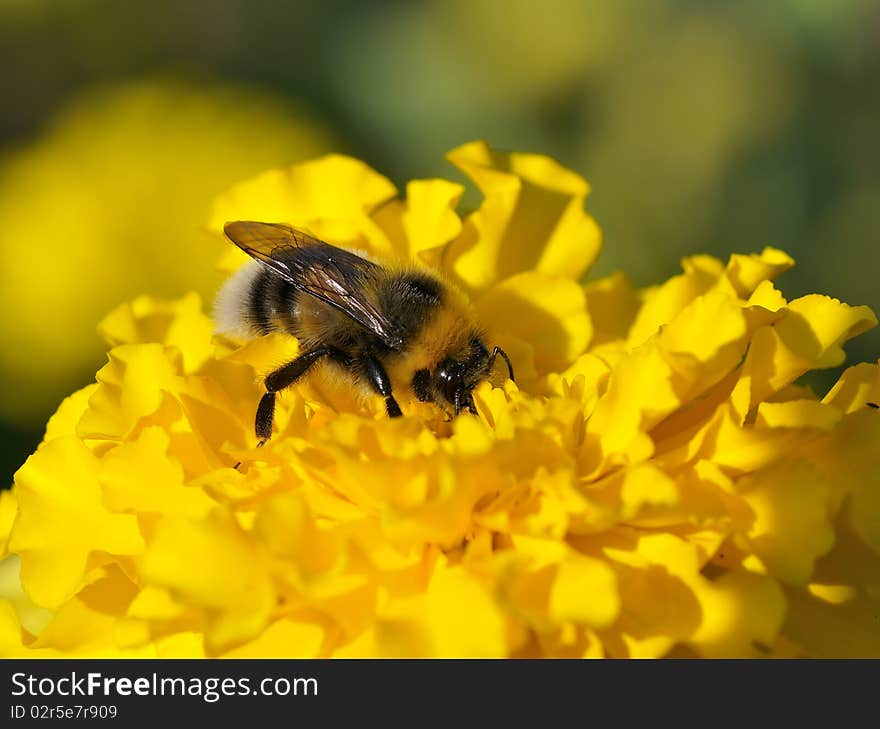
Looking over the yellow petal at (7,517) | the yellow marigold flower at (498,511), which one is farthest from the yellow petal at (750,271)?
the yellow petal at (7,517)

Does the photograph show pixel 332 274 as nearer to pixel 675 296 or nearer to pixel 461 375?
pixel 461 375

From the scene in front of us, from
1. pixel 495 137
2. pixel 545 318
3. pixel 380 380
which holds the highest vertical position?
pixel 495 137

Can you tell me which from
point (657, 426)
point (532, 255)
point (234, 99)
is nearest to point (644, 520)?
point (657, 426)

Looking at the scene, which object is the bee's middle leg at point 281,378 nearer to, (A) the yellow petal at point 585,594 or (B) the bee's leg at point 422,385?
(B) the bee's leg at point 422,385

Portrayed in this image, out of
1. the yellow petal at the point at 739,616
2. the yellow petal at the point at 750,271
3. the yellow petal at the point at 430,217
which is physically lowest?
the yellow petal at the point at 739,616

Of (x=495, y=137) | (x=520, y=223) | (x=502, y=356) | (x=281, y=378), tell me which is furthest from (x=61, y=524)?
(x=495, y=137)

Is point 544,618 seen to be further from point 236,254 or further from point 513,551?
point 236,254
